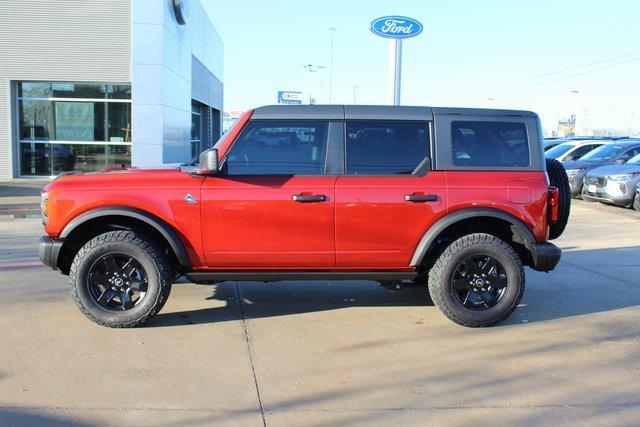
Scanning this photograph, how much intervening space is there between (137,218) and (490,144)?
3169mm

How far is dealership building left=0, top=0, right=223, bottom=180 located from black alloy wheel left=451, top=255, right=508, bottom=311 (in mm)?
14614

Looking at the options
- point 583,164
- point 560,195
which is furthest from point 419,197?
point 583,164

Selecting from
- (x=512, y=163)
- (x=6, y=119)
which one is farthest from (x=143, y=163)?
(x=512, y=163)

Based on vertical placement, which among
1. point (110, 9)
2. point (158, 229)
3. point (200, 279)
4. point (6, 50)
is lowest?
point (200, 279)

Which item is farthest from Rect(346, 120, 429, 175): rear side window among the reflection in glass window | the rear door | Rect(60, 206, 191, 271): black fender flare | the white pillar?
the reflection in glass window

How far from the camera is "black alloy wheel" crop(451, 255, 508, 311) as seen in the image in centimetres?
543

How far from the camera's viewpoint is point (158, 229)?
5.09 meters

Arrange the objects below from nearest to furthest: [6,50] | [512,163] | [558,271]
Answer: [512,163] → [558,271] → [6,50]

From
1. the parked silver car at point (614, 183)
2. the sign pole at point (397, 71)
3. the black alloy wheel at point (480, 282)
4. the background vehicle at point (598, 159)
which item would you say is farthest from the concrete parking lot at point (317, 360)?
the background vehicle at point (598, 159)

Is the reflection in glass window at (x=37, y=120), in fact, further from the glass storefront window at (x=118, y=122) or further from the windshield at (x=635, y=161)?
the windshield at (x=635, y=161)

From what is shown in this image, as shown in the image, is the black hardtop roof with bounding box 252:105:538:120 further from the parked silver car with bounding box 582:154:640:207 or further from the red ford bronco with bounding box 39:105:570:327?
the parked silver car with bounding box 582:154:640:207

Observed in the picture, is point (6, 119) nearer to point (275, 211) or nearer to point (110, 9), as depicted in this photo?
point (110, 9)

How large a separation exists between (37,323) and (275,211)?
231cm

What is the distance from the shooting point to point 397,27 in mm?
15406
